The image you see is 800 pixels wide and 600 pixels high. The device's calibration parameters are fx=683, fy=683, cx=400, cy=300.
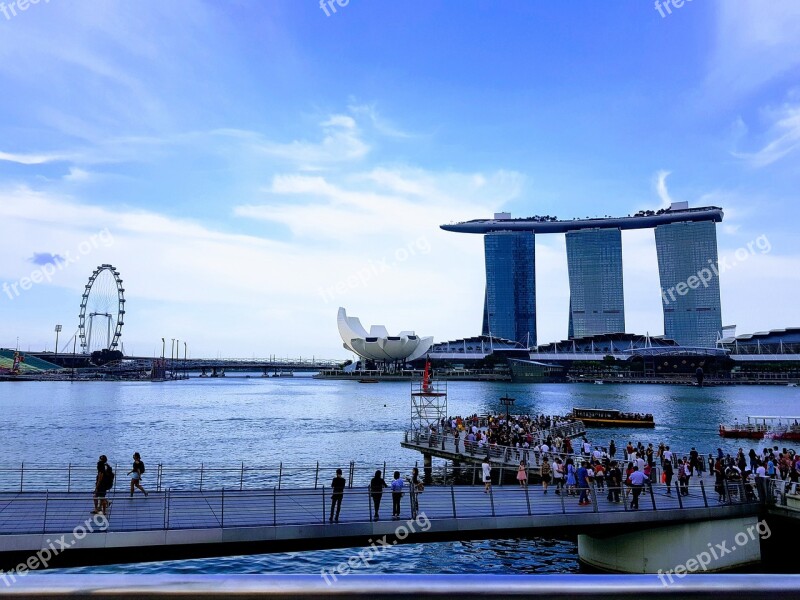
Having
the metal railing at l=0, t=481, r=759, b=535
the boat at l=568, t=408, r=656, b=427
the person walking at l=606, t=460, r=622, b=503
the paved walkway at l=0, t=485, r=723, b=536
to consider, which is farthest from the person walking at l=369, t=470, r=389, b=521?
the boat at l=568, t=408, r=656, b=427

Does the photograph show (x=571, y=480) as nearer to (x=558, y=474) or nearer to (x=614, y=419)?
(x=558, y=474)

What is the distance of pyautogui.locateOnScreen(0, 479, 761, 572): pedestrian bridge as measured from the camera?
1316 cm

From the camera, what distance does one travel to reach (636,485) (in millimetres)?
16656

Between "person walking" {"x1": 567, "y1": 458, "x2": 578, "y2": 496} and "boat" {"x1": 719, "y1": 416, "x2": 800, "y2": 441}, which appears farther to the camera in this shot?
"boat" {"x1": 719, "y1": 416, "x2": 800, "y2": 441}

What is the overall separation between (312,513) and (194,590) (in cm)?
1417

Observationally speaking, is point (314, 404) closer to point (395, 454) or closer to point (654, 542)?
point (395, 454)

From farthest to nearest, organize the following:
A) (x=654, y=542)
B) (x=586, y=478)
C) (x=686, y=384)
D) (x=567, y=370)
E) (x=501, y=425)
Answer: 1. (x=567, y=370)
2. (x=686, y=384)
3. (x=501, y=425)
4. (x=586, y=478)
5. (x=654, y=542)

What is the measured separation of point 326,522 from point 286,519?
972mm

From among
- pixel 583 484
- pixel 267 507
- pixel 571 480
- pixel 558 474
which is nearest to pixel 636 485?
pixel 583 484

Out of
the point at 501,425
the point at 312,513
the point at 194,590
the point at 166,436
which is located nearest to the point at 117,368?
the point at 166,436

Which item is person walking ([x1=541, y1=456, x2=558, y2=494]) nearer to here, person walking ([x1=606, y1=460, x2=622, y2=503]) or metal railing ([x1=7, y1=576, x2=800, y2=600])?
person walking ([x1=606, y1=460, x2=622, y2=503])

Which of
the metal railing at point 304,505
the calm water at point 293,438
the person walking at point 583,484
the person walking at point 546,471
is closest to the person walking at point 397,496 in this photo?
the metal railing at point 304,505

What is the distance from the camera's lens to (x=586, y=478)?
17.7 meters

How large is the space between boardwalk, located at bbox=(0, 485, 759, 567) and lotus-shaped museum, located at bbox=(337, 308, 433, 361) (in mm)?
157456
